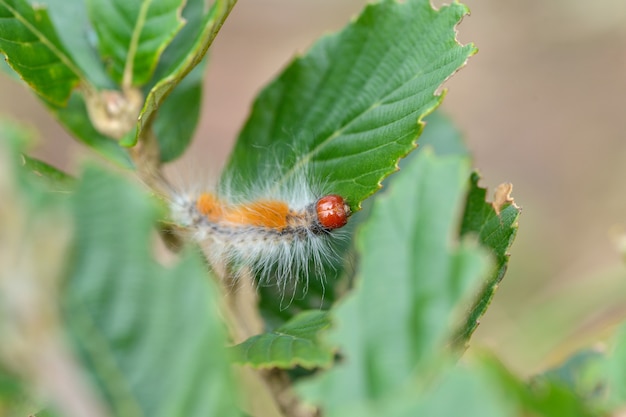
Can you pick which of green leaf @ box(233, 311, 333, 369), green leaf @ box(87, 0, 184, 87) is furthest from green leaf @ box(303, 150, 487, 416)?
green leaf @ box(87, 0, 184, 87)

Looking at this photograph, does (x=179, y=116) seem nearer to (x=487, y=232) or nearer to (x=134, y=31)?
(x=134, y=31)

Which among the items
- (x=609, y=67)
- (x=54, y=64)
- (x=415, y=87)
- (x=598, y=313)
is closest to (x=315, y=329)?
(x=415, y=87)

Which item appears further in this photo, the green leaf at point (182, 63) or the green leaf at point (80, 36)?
the green leaf at point (80, 36)

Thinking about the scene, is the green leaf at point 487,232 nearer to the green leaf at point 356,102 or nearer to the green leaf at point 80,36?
the green leaf at point 356,102

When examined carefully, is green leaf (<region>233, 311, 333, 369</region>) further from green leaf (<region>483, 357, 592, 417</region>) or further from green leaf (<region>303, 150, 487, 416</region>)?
green leaf (<region>483, 357, 592, 417</region>)

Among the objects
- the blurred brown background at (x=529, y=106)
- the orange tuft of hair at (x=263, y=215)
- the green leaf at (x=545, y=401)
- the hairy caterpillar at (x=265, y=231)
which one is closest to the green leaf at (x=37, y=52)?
the hairy caterpillar at (x=265, y=231)

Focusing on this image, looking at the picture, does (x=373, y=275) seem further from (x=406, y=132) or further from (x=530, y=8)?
(x=530, y=8)

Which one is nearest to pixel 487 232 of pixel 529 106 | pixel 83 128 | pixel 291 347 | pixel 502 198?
pixel 502 198
